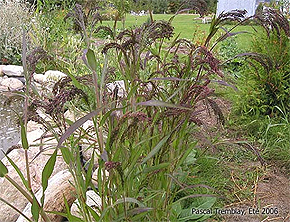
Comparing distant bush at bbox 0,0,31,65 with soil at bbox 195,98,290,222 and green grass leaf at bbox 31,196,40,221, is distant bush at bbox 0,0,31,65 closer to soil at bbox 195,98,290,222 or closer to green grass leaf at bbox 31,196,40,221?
soil at bbox 195,98,290,222

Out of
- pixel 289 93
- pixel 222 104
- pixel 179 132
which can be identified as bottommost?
pixel 222 104

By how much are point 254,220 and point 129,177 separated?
3.63 ft

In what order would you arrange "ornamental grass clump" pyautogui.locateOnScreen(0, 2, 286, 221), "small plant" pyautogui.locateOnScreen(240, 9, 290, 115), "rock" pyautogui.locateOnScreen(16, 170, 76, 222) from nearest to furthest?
"ornamental grass clump" pyautogui.locateOnScreen(0, 2, 286, 221) → "rock" pyautogui.locateOnScreen(16, 170, 76, 222) → "small plant" pyautogui.locateOnScreen(240, 9, 290, 115)

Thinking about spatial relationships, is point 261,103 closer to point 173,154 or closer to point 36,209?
point 173,154

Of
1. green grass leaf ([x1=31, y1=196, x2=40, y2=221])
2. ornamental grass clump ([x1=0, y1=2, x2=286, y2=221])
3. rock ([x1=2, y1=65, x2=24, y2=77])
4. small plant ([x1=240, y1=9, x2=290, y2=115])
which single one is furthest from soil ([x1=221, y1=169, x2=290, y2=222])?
rock ([x1=2, y1=65, x2=24, y2=77])

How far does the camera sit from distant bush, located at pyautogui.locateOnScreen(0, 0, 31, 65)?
20.3 ft

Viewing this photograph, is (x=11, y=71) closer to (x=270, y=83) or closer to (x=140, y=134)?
(x=270, y=83)

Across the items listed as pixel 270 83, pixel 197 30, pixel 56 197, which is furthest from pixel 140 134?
pixel 197 30

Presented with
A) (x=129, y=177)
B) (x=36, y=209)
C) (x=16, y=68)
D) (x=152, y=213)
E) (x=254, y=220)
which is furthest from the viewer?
(x=16, y=68)

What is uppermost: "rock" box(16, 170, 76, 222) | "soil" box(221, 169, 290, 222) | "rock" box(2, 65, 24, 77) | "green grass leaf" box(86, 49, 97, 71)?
"green grass leaf" box(86, 49, 97, 71)

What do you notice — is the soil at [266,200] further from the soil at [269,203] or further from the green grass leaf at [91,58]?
the green grass leaf at [91,58]

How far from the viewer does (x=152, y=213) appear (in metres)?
1.64

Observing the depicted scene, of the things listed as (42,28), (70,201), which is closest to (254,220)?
(70,201)

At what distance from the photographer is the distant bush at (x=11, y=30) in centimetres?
619
